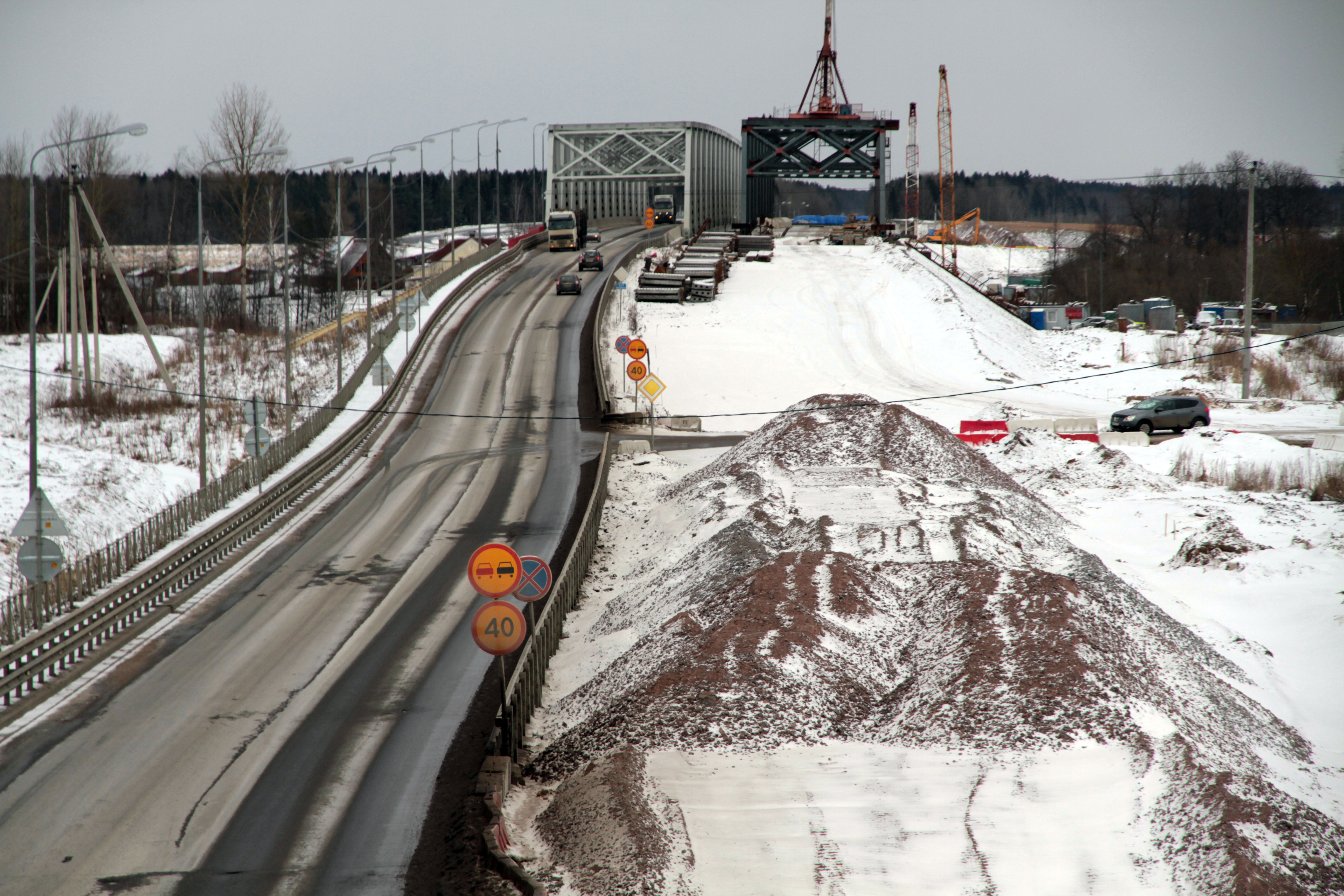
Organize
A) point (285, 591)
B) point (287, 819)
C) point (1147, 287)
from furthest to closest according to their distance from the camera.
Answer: point (1147, 287), point (285, 591), point (287, 819)

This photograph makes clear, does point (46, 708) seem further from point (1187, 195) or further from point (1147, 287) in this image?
point (1187, 195)

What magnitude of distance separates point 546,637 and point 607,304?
4089 cm

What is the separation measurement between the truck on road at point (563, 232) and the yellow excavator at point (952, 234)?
3385cm

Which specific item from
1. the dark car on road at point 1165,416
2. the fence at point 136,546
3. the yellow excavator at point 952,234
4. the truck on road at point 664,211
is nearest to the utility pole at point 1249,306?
the dark car on road at point 1165,416

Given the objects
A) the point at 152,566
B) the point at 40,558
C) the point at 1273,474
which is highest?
the point at 40,558

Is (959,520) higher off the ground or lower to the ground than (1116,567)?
higher

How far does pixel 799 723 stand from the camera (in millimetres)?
13805

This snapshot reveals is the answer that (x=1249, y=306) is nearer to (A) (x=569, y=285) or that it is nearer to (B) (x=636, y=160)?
(A) (x=569, y=285)

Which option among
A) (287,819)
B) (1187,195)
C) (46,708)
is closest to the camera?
(287,819)

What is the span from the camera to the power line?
41.2 metres

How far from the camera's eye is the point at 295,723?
16.1m

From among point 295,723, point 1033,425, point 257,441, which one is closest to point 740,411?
point 1033,425

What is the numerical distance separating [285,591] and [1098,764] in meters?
17.6

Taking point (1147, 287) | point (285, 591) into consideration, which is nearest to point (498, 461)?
point (285, 591)
